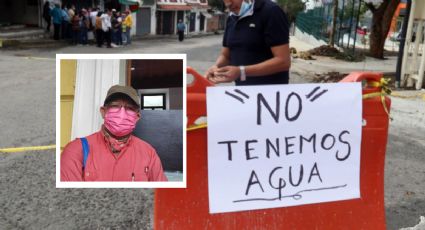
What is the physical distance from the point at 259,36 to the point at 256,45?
2.6 inches

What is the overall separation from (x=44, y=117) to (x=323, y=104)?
488 centimetres

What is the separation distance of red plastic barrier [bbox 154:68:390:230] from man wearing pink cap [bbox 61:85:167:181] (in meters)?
0.46

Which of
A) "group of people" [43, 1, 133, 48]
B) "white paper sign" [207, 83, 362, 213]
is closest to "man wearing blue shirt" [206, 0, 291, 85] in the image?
"white paper sign" [207, 83, 362, 213]

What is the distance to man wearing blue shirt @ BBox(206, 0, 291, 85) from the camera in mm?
2863

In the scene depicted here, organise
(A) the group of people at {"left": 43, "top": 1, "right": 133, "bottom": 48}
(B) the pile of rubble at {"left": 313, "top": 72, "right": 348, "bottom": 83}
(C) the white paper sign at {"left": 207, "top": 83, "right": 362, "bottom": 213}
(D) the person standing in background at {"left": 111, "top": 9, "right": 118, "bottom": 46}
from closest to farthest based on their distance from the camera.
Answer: (C) the white paper sign at {"left": 207, "top": 83, "right": 362, "bottom": 213} → (B) the pile of rubble at {"left": 313, "top": 72, "right": 348, "bottom": 83} → (A) the group of people at {"left": 43, "top": 1, "right": 133, "bottom": 48} → (D) the person standing in background at {"left": 111, "top": 9, "right": 118, "bottom": 46}

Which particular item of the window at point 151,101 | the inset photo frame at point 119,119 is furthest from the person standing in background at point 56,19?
Result: the window at point 151,101

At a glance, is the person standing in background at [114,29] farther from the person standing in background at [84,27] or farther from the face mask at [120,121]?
the face mask at [120,121]

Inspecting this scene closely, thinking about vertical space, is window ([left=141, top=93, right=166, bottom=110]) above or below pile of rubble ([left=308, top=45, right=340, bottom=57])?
above

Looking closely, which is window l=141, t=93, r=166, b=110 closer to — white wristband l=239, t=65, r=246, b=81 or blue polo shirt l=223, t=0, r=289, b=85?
white wristband l=239, t=65, r=246, b=81

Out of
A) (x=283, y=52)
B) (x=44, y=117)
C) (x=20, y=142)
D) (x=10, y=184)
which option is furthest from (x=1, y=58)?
(x=283, y=52)

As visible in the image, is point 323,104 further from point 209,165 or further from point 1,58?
point 1,58

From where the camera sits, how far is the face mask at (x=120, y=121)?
220cm

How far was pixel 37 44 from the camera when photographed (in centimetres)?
1941

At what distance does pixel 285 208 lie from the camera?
2.93 metres
